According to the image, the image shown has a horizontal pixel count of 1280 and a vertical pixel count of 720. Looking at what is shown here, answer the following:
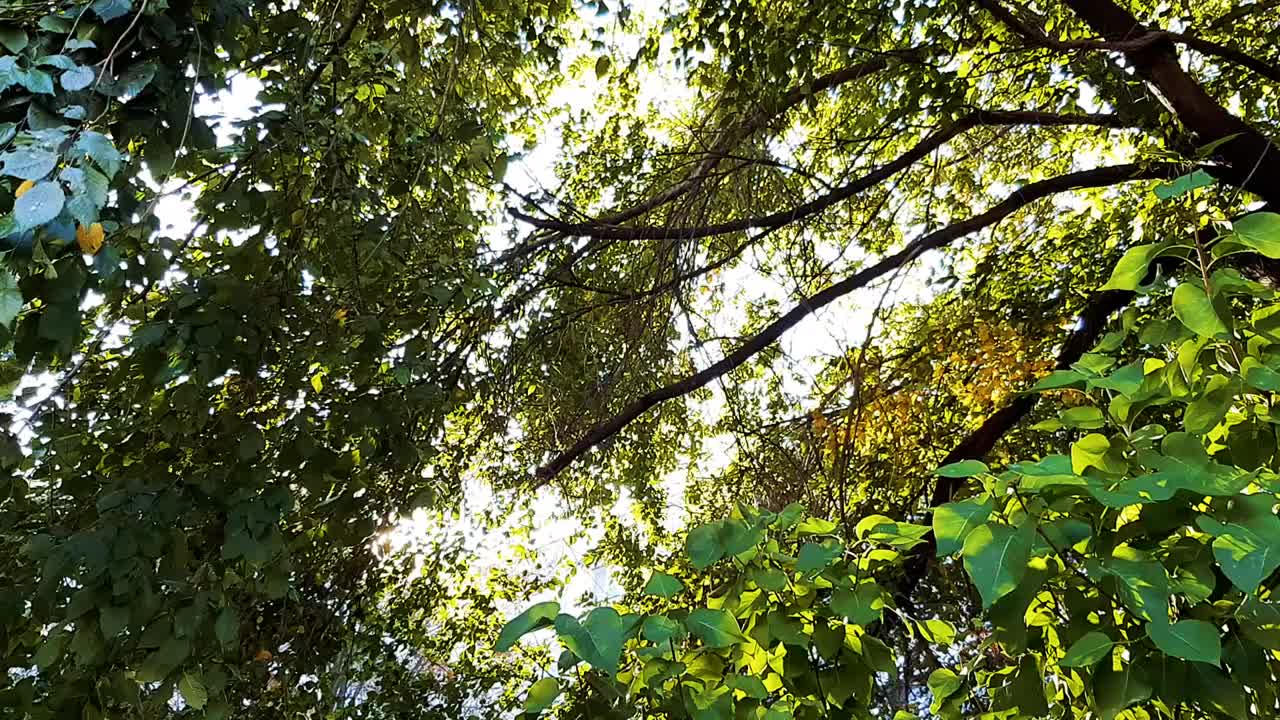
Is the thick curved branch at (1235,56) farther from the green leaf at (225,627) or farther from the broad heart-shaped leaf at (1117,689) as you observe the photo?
the green leaf at (225,627)

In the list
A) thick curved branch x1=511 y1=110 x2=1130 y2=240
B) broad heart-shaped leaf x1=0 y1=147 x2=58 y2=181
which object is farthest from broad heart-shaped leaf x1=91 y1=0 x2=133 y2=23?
thick curved branch x1=511 y1=110 x2=1130 y2=240

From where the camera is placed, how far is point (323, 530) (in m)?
1.51

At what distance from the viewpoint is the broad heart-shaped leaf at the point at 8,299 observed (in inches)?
24.3

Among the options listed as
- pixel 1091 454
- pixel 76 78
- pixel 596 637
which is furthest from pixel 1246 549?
pixel 76 78

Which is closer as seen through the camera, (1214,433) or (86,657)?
(1214,433)

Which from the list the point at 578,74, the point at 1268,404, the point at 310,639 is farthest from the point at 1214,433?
the point at 578,74

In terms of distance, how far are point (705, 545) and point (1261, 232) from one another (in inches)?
24.9

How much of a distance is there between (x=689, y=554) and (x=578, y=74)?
10.4ft

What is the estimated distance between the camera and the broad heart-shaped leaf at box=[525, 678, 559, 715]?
618 mm

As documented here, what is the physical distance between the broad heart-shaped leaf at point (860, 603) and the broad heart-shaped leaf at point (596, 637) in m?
0.23

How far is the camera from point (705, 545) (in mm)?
716

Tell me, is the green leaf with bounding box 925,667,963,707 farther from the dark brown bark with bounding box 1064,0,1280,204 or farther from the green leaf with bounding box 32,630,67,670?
the dark brown bark with bounding box 1064,0,1280,204

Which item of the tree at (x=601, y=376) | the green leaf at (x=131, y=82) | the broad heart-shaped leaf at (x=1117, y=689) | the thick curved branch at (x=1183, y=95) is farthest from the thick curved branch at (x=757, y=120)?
the broad heart-shaped leaf at (x=1117, y=689)

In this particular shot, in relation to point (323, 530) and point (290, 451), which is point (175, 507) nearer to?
point (290, 451)
